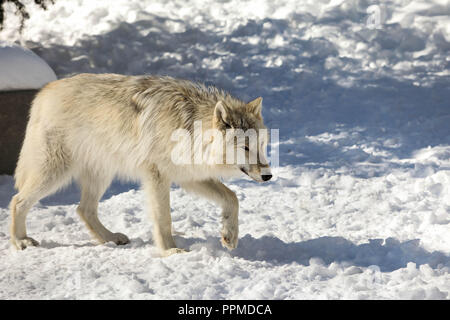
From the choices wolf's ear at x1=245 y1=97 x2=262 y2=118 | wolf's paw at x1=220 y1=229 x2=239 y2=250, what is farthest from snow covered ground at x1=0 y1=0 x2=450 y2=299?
wolf's ear at x1=245 y1=97 x2=262 y2=118

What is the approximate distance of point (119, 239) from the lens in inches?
229

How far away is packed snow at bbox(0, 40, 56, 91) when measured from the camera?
8.03 m

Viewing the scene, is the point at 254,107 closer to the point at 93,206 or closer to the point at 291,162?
the point at 93,206

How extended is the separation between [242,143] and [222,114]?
34cm

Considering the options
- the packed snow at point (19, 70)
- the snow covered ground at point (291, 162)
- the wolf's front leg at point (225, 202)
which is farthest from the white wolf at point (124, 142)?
the packed snow at point (19, 70)

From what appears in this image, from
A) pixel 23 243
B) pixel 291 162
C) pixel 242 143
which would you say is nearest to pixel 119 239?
pixel 23 243

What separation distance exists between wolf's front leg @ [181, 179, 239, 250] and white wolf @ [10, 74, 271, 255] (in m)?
0.01

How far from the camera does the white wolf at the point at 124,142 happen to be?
527 centimetres

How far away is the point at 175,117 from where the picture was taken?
17.5 ft

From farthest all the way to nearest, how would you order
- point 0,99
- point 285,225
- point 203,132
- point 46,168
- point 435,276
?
point 0,99 → point 285,225 → point 46,168 → point 203,132 → point 435,276

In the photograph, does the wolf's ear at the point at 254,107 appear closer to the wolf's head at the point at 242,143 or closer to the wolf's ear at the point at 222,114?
the wolf's head at the point at 242,143

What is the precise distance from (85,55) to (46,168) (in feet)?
20.1
